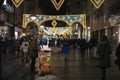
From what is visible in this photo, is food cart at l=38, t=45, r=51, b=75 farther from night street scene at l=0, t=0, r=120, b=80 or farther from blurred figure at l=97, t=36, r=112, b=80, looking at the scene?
blurred figure at l=97, t=36, r=112, b=80

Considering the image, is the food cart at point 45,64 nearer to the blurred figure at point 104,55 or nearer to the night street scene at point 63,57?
the night street scene at point 63,57

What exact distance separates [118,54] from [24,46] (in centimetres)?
1405

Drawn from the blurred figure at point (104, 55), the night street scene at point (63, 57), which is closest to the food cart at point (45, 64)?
the night street scene at point (63, 57)

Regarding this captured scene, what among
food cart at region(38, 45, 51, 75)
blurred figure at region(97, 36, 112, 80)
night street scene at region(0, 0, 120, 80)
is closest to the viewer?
blurred figure at region(97, 36, 112, 80)

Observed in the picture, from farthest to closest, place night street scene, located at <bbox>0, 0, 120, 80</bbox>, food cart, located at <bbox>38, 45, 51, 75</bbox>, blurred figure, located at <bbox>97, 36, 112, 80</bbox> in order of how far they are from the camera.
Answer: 1. food cart, located at <bbox>38, 45, 51, 75</bbox>
2. night street scene, located at <bbox>0, 0, 120, 80</bbox>
3. blurred figure, located at <bbox>97, 36, 112, 80</bbox>

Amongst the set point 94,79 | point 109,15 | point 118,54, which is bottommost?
point 94,79

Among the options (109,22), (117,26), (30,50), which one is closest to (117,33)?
(117,26)

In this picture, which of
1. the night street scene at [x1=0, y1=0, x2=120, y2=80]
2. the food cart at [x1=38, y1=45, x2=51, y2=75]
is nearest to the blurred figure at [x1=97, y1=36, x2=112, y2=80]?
the night street scene at [x1=0, y1=0, x2=120, y2=80]

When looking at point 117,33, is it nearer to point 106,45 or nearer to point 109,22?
point 109,22

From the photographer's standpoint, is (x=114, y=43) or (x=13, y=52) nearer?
(x=13, y=52)

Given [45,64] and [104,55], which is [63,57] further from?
[104,55]

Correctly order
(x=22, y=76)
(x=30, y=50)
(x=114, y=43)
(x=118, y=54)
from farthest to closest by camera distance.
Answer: (x=114, y=43) < (x=30, y=50) < (x=22, y=76) < (x=118, y=54)

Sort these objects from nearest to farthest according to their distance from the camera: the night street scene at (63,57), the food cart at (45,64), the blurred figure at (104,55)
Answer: the blurred figure at (104,55) → the night street scene at (63,57) → the food cart at (45,64)

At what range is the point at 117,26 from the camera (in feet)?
137
